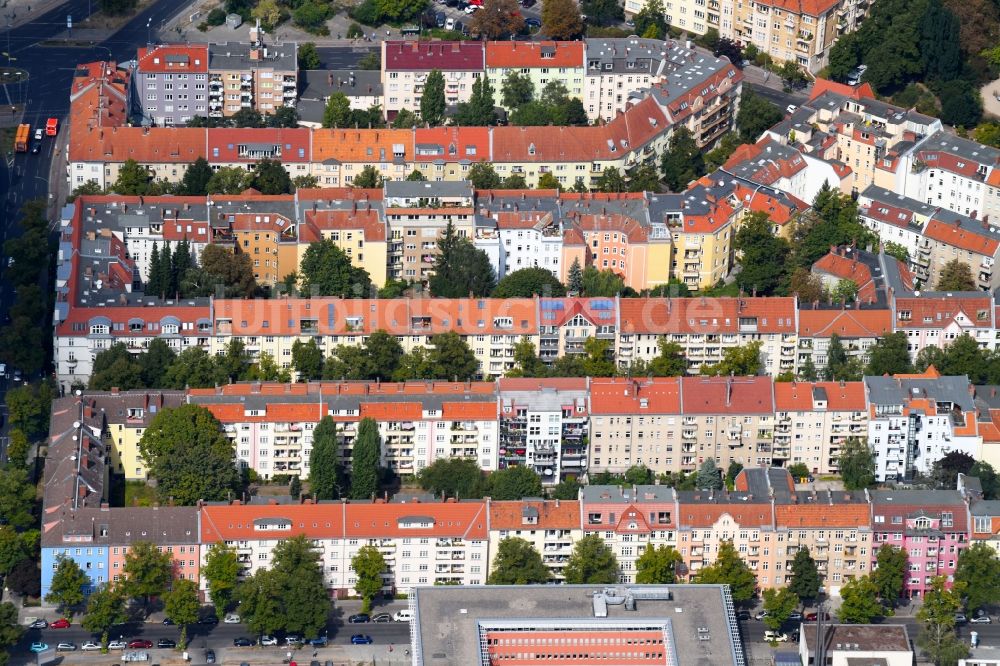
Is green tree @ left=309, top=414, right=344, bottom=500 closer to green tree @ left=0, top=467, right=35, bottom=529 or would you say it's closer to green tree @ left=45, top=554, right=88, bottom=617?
green tree @ left=45, top=554, right=88, bottom=617

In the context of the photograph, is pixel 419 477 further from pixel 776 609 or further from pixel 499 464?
pixel 776 609

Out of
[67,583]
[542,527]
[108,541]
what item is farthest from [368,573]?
[67,583]

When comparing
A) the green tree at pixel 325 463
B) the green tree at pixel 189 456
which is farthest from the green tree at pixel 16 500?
the green tree at pixel 325 463

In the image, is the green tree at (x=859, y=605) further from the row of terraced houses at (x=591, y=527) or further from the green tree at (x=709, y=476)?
the green tree at (x=709, y=476)

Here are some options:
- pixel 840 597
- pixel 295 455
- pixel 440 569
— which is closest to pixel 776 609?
pixel 840 597

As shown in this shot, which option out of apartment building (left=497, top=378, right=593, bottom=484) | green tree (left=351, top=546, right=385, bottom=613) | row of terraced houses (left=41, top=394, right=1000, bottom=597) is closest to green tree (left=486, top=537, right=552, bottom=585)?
row of terraced houses (left=41, top=394, right=1000, bottom=597)
